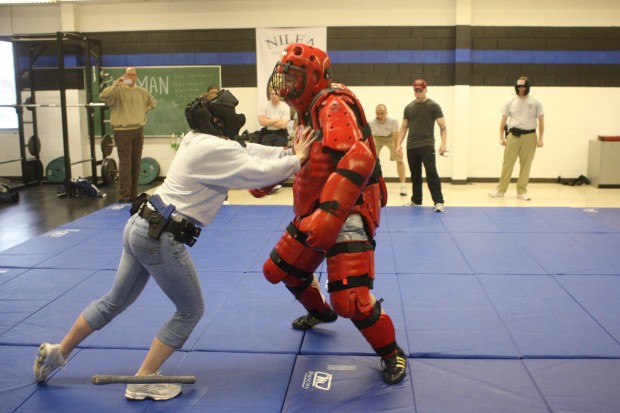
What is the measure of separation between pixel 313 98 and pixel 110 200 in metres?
7.11

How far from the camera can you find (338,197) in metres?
3.40

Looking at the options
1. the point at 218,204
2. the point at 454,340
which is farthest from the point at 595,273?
the point at 218,204

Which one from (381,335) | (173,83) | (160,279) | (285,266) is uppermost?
(173,83)

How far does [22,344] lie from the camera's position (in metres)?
4.19

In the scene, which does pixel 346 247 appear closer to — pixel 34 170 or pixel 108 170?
pixel 108 170

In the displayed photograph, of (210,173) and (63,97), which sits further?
(63,97)

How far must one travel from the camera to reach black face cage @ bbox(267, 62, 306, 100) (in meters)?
3.76

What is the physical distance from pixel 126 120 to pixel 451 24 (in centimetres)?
633

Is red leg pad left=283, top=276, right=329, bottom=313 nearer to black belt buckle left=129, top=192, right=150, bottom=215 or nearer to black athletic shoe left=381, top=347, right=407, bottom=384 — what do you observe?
black athletic shoe left=381, top=347, right=407, bottom=384

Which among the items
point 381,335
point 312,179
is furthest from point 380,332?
point 312,179

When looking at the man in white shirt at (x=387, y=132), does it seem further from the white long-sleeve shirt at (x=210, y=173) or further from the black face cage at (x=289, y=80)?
the white long-sleeve shirt at (x=210, y=173)

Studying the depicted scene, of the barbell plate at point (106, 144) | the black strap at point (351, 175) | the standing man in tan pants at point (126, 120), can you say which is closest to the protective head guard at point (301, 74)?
the black strap at point (351, 175)

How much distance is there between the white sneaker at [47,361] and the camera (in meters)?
3.53

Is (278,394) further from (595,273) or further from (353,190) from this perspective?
(595,273)
